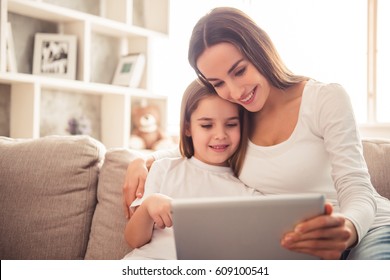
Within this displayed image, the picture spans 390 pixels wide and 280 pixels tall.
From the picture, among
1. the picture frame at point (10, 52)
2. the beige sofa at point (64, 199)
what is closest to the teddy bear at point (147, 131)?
the picture frame at point (10, 52)

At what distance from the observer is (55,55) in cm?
272

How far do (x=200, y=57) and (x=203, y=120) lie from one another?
174mm

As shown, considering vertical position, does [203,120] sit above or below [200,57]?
below

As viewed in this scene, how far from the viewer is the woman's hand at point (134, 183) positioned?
123 cm

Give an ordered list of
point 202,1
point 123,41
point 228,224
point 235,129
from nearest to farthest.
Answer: point 228,224 < point 235,129 < point 123,41 < point 202,1

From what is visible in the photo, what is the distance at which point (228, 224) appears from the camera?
30.9 inches

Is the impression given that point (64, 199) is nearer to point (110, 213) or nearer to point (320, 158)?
point (110, 213)

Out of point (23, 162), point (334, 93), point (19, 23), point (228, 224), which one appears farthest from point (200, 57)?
point (19, 23)

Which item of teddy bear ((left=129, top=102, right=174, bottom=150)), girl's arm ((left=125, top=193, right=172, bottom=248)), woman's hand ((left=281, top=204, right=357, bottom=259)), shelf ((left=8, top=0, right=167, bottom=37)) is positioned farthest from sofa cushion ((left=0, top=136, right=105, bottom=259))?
teddy bear ((left=129, top=102, right=174, bottom=150))

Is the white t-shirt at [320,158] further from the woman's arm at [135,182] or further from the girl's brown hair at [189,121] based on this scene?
the woman's arm at [135,182]

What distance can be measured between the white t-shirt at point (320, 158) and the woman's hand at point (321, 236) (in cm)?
17

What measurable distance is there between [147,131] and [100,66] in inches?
21.6

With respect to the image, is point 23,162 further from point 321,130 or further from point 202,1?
point 202,1
